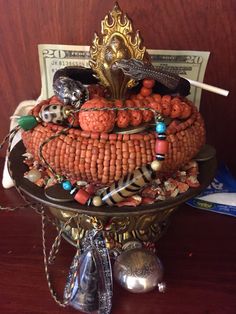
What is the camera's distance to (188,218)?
2.28 ft

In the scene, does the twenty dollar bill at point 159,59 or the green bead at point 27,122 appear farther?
the twenty dollar bill at point 159,59

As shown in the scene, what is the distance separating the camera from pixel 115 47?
55cm

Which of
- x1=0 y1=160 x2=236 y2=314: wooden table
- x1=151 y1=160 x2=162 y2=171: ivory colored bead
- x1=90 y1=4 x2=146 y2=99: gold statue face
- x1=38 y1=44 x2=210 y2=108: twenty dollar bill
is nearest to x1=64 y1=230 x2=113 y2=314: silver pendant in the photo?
x1=0 y1=160 x2=236 y2=314: wooden table

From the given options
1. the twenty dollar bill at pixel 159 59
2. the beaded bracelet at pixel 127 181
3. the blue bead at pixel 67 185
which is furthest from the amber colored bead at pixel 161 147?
the twenty dollar bill at pixel 159 59

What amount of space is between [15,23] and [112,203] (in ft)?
1.46

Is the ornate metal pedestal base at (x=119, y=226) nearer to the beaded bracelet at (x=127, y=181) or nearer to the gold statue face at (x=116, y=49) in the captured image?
the beaded bracelet at (x=127, y=181)

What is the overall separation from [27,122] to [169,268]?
0.96 ft

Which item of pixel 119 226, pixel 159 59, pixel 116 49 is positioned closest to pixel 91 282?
pixel 119 226

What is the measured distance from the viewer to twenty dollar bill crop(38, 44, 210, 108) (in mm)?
749

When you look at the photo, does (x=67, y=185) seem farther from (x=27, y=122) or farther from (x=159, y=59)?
(x=159, y=59)

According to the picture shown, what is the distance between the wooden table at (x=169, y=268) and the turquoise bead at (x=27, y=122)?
0.20 meters

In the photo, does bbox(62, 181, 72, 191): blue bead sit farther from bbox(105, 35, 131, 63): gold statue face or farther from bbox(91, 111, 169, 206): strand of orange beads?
bbox(105, 35, 131, 63): gold statue face

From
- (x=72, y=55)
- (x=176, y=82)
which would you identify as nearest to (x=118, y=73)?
(x=176, y=82)

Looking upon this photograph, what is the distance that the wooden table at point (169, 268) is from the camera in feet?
1.71
